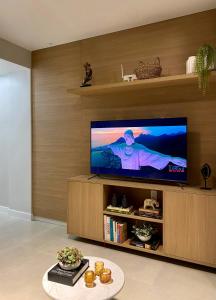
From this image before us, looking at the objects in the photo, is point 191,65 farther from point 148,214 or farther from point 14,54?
point 14,54

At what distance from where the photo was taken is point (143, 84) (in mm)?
2758

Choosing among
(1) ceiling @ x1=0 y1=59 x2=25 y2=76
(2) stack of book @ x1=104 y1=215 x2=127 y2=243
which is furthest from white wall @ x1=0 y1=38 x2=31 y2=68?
(2) stack of book @ x1=104 y1=215 x2=127 y2=243

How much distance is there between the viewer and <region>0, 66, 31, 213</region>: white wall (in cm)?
404

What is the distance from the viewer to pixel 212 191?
2455 millimetres

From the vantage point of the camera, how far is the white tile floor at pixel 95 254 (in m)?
2.10

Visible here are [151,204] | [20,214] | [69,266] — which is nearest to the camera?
[69,266]

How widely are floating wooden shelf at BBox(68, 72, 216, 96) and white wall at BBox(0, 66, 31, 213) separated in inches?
49.7

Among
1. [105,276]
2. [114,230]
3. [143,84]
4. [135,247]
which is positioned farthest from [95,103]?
[105,276]

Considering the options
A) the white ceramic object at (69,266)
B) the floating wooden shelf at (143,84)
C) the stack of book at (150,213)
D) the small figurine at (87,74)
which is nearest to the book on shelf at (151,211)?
the stack of book at (150,213)

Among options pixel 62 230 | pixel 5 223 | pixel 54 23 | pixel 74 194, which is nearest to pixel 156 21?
pixel 54 23

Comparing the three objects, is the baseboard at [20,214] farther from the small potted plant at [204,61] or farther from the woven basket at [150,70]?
the small potted plant at [204,61]

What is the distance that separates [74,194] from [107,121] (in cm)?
101

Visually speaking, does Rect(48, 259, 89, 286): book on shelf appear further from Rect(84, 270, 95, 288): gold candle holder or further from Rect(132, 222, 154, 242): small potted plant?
Rect(132, 222, 154, 242): small potted plant

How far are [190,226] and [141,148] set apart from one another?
0.98 m
